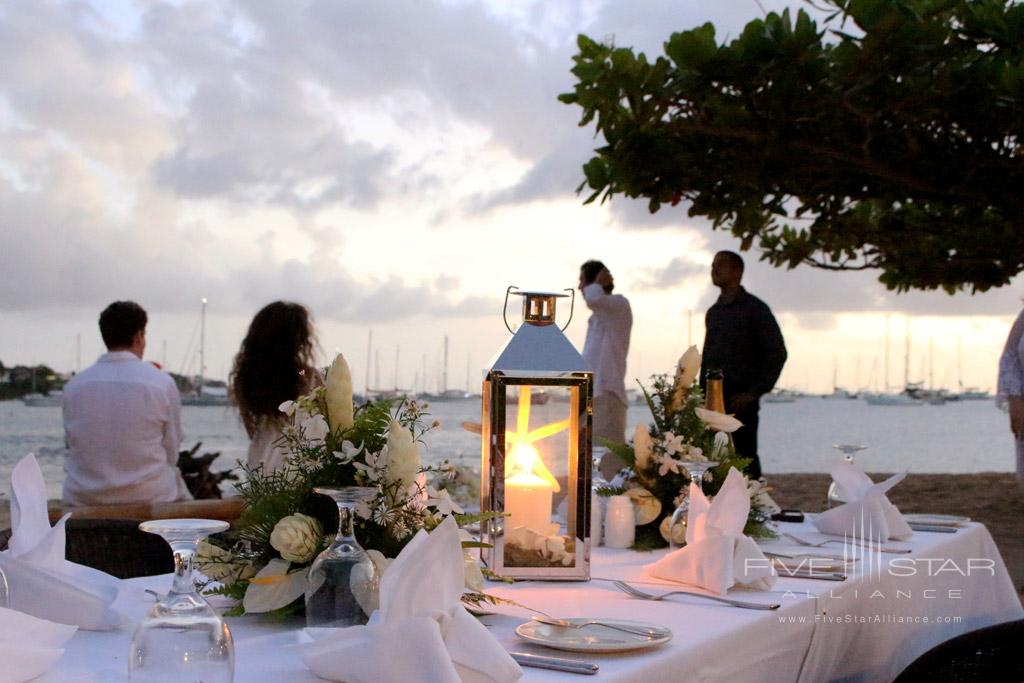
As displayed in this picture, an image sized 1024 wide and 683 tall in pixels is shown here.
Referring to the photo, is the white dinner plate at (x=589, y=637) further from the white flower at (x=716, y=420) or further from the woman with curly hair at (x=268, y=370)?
the woman with curly hair at (x=268, y=370)

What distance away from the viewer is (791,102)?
18.0 feet

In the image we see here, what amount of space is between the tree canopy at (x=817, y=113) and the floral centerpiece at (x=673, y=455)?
2.81 m

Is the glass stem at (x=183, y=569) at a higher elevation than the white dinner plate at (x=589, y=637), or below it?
higher

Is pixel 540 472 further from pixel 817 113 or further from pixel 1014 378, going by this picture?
pixel 817 113

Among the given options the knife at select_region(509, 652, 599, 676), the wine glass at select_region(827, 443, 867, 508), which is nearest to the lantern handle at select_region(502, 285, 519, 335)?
the knife at select_region(509, 652, 599, 676)

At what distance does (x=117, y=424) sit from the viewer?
429 cm

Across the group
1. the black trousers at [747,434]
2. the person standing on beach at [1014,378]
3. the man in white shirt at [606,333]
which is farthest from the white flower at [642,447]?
the man in white shirt at [606,333]

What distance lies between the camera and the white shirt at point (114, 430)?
4277mm

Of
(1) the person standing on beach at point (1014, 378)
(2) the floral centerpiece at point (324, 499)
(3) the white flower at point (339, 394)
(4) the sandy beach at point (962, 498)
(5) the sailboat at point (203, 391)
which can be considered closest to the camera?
(2) the floral centerpiece at point (324, 499)

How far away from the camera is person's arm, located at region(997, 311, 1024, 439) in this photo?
4809 mm

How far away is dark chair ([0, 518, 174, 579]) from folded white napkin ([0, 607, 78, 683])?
1.30 m

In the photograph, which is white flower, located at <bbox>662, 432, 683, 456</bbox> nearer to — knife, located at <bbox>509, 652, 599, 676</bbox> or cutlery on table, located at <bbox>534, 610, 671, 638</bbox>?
cutlery on table, located at <bbox>534, 610, 671, 638</bbox>

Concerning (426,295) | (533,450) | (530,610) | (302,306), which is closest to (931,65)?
(302,306)

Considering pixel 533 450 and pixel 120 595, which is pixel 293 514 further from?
pixel 533 450
